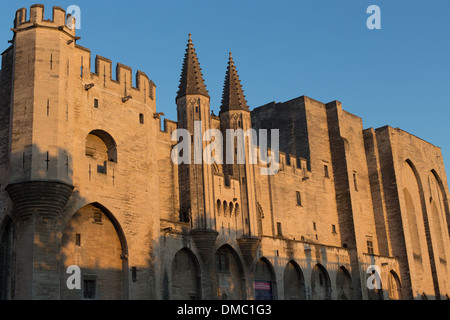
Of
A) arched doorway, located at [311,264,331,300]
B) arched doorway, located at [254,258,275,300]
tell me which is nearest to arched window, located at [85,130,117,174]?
arched doorway, located at [254,258,275,300]

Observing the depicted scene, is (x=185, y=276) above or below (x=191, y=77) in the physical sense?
below

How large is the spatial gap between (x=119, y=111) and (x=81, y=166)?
14.1 feet

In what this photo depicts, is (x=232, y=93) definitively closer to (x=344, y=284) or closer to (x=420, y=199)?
(x=344, y=284)

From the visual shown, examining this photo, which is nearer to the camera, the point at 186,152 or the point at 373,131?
the point at 186,152

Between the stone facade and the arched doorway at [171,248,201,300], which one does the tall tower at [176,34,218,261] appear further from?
the arched doorway at [171,248,201,300]

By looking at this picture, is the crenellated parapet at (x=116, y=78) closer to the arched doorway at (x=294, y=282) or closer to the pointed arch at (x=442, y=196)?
the arched doorway at (x=294, y=282)

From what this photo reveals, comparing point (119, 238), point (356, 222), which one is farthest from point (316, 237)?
point (119, 238)

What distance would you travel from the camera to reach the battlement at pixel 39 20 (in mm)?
28312

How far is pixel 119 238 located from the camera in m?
29.6

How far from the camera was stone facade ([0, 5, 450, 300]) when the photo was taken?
88.1 feet

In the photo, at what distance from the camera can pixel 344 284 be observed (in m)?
46.0

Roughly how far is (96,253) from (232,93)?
15759 millimetres

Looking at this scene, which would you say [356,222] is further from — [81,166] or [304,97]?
[81,166]

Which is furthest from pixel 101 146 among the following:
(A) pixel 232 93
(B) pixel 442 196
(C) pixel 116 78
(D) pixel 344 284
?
(B) pixel 442 196
